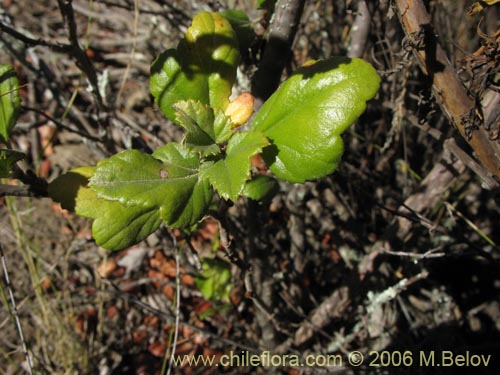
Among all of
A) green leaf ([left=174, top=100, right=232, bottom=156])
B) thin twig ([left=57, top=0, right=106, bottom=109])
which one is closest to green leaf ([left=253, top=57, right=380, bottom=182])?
green leaf ([left=174, top=100, right=232, bottom=156])

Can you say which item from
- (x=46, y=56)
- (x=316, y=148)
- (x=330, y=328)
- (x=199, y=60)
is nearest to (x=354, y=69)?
(x=316, y=148)

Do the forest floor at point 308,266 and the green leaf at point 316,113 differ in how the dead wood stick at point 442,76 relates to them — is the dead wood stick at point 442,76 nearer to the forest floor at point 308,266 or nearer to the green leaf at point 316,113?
the green leaf at point 316,113

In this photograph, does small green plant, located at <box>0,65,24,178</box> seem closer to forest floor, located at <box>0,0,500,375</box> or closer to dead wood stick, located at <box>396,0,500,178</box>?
forest floor, located at <box>0,0,500,375</box>

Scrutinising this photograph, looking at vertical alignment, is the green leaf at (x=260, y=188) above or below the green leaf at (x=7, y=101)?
below

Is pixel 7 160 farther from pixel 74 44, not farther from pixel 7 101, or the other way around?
pixel 74 44

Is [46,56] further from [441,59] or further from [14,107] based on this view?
[441,59]

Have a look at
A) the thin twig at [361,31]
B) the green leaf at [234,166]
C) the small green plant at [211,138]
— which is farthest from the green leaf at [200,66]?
the thin twig at [361,31]

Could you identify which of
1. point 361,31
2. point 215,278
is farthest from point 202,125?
point 215,278
